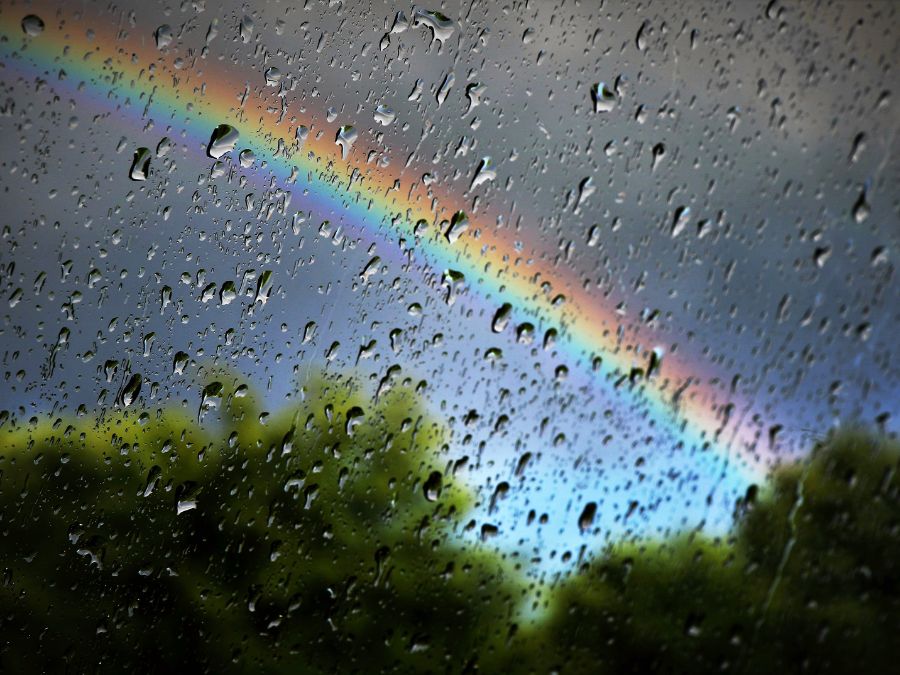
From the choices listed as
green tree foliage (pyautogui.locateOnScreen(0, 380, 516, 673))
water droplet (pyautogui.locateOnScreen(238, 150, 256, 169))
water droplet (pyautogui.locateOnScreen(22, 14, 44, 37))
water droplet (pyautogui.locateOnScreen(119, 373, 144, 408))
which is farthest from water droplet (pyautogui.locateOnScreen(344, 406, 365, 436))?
water droplet (pyautogui.locateOnScreen(22, 14, 44, 37))

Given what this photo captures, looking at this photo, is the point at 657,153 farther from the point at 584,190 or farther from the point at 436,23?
the point at 436,23

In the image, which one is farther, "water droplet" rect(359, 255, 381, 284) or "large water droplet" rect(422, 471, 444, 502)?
"water droplet" rect(359, 255, 381, 284)

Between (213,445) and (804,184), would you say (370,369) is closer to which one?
(213,445)

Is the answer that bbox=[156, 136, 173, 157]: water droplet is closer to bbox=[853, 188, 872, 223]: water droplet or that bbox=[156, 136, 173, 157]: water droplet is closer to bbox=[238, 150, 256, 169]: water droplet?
bbox=[238, 150, 256, 169]: water droplet

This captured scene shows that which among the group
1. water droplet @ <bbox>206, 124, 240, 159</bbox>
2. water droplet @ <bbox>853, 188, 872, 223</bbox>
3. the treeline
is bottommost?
the treeline

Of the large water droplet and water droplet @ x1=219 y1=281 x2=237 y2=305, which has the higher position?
water droplet @ x1=219 y1=281 x2=237 y2=305

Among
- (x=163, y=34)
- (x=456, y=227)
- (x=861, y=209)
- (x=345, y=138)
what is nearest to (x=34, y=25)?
(x=163, y=34)

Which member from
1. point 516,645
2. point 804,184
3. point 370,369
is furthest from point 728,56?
point 516,645
